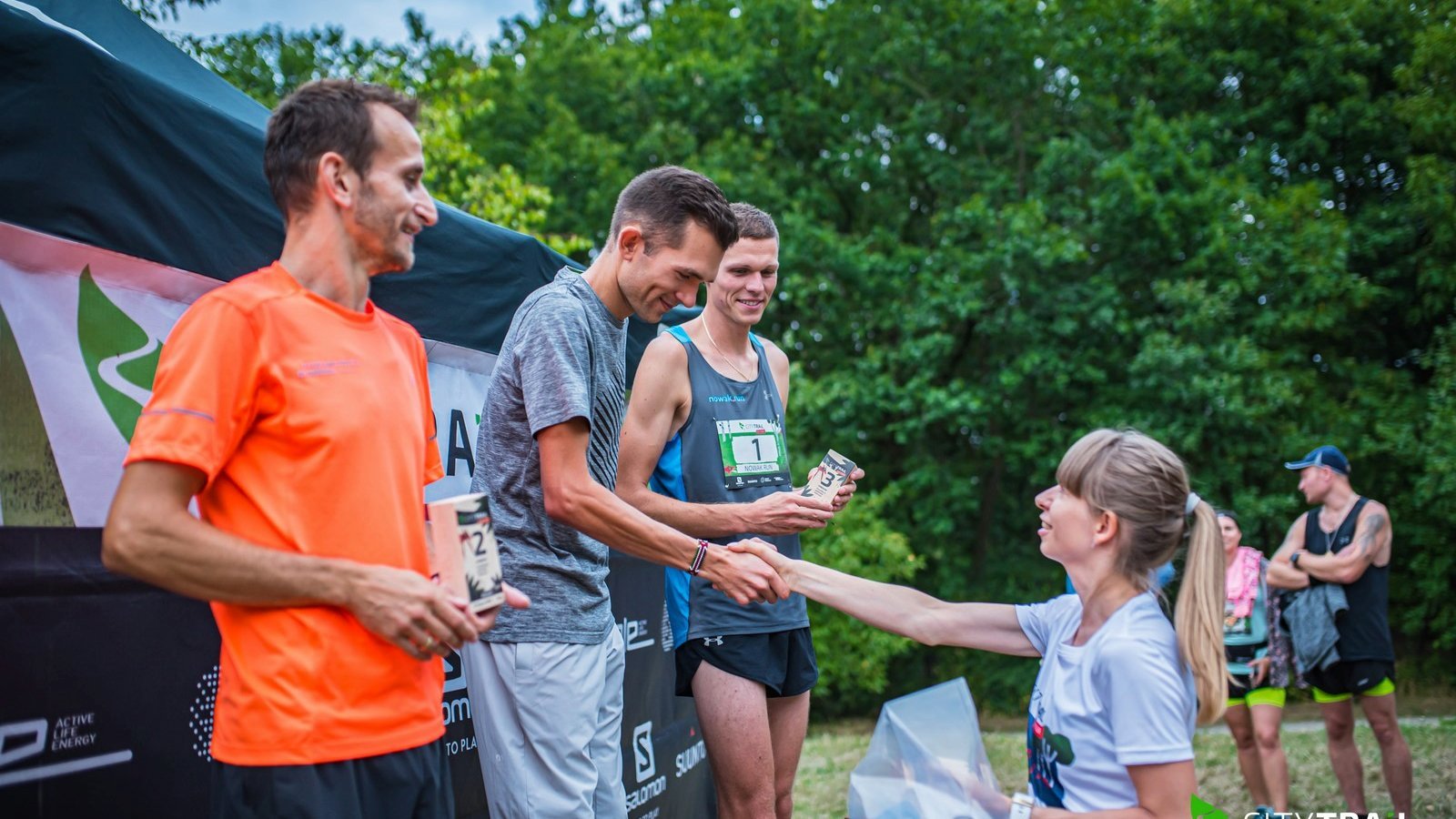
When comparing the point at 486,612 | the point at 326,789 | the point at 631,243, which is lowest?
the point at 326,789

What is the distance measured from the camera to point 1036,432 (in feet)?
51.4

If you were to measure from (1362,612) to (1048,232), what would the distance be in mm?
8673

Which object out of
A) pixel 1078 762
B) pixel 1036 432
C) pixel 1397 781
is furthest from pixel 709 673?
pixel 1036 432

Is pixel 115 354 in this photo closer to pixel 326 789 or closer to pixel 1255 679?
pixel 326 789

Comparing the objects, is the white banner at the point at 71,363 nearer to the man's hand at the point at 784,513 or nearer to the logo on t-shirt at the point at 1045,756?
the man's hand at the point at 784,513

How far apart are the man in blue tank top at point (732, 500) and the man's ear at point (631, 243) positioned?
2.33ft

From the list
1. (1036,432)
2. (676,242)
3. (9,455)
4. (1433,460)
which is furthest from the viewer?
(1036,432)

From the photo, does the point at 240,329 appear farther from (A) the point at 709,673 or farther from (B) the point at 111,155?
(A) the point at 709,673

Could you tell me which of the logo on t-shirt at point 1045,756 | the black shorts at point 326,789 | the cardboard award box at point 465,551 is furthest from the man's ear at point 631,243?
the logo on t-shirt at point 1045,756

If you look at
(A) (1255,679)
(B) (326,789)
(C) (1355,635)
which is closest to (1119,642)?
(B) (326,789)

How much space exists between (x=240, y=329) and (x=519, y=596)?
0.67 metres

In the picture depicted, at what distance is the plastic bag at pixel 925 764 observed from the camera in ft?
8.79

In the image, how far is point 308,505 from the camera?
67.5 inches

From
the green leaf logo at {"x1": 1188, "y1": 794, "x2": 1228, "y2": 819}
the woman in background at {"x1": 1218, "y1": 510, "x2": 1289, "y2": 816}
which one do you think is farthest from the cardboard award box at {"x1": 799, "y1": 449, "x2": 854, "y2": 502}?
the woman in background at {"x1": 1218, "y1": 510, "x2": 1289, "y2": 816}
